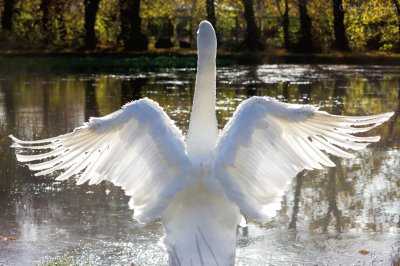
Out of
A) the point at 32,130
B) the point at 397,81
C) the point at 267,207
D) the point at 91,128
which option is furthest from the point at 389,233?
the point at 397,81

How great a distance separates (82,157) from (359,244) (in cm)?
287

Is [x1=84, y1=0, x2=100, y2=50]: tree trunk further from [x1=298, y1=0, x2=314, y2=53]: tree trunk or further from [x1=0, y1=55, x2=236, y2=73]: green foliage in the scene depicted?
[x1=298, y1=0, x2=314, y2=53]: tree trunk

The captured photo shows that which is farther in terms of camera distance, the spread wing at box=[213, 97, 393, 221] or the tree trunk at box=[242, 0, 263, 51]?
the tree trunk at box=[242, 0, 263, 51]

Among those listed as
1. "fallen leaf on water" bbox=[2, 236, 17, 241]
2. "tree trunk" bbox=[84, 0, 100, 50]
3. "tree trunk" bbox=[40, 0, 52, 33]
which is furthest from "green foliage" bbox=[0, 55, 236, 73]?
"fallen leaf on water" bbox=[2, 236, 17, 241]

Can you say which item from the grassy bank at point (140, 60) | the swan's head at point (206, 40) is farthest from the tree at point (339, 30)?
the swan's head at point (206, 40)

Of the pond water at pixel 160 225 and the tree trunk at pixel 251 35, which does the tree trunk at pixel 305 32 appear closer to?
the tree trunk at pixel 251 35

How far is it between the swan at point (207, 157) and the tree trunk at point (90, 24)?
113 feet

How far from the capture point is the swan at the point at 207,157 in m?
4.84

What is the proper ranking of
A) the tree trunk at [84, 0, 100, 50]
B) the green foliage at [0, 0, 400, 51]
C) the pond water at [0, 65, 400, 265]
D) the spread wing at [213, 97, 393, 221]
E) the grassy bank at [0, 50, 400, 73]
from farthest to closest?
the tree trunk at [84, 0, 100, 50]
the green foliage at [0, 0, 400, 51]
the grassy bank at [0, 50, 400, 73]
the pond water at [0, 65, 400, 265]
the spread wing at [213, 97, 393, 221]

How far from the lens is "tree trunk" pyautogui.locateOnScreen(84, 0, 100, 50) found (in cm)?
3950

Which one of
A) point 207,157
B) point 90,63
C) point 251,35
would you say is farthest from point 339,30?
point 207,157

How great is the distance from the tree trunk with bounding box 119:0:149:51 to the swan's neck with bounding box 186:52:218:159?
34.3m

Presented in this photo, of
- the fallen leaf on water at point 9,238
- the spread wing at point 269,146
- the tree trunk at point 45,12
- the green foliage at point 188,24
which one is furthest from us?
the tree trunk at point 45,12

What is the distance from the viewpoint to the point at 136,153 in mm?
5246
